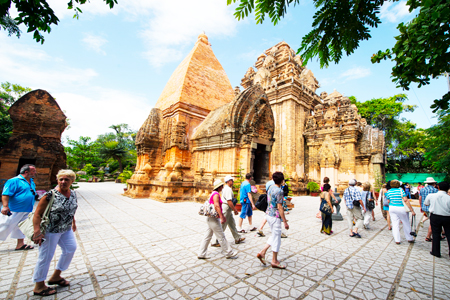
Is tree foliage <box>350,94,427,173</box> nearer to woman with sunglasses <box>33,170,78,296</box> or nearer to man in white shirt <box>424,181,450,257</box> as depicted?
man in white shirt <box>424,181,450,257</box>

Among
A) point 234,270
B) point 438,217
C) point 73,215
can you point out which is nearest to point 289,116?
point 438,217

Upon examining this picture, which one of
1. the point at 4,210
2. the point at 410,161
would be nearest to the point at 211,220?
the point at 4,210

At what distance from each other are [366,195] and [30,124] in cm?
1333

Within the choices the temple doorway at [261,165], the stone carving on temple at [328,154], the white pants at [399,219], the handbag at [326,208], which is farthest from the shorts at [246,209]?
the stone carving on temple at [328,154]

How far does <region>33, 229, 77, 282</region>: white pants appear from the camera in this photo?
2122 millimetres

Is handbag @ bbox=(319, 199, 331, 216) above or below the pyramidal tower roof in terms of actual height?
below

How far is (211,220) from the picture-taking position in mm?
3135

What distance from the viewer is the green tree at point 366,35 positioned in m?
1.45

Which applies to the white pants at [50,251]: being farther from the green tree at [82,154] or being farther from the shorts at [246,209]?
the green tree at [82,154]

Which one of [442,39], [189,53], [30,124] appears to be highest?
[189,53]

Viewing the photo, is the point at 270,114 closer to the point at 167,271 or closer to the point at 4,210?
the point at 167,271

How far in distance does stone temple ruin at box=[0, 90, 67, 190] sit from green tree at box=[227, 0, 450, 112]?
10.2m

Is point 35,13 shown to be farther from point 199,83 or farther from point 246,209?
point 199,83

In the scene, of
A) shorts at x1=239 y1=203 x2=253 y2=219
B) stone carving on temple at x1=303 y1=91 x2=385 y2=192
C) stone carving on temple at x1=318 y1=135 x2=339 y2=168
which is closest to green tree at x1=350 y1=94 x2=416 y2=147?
stone carving on temple at x1=303 y1=91 x2=385 y2=192
